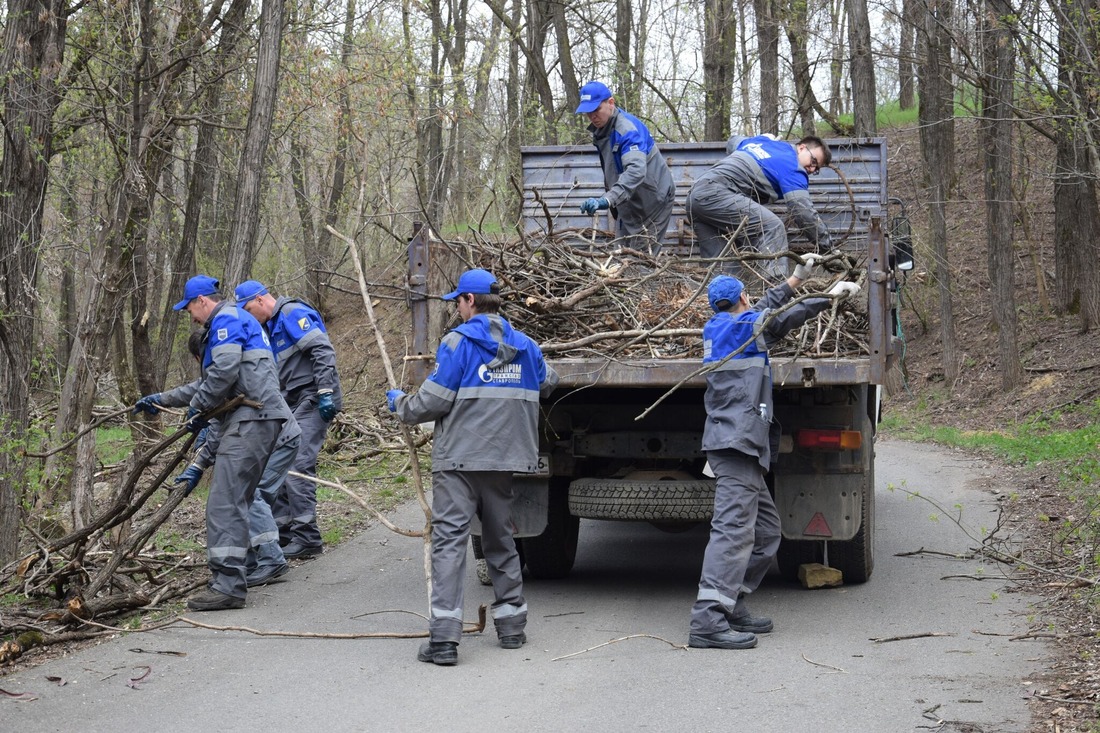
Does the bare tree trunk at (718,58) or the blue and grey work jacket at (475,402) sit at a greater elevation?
the bare tree trunk at (718,58)

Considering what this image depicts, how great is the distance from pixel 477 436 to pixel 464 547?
1.75ft

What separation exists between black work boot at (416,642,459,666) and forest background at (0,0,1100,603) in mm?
2645

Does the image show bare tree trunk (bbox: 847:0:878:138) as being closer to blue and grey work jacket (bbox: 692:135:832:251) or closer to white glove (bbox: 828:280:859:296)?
blue and grey work jacket (bbox: 692:135:832:251)

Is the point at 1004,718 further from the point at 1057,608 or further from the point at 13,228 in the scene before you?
the point at 13,228

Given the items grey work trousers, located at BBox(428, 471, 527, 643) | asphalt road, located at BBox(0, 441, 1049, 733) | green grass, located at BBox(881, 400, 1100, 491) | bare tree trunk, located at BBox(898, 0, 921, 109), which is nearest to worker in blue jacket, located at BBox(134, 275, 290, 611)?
asphalt road, located at BBox(0, 441, 1049, 733)

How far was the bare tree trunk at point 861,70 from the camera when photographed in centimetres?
1795

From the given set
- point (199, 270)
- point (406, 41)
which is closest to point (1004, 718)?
point (406, 41)

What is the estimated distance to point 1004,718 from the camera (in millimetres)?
4242

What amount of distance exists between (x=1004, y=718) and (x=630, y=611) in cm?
245

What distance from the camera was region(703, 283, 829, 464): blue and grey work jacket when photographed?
561 cm

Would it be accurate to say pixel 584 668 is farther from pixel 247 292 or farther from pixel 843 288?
pixel 247 292

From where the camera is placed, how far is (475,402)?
5.57 meters

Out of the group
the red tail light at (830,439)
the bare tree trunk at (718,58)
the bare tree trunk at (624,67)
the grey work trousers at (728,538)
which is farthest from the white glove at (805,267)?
the bare tree trunk at (624,67)

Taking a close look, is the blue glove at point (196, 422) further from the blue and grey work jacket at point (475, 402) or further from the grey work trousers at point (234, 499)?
the blue and grey work jacket at point (475, 402)
